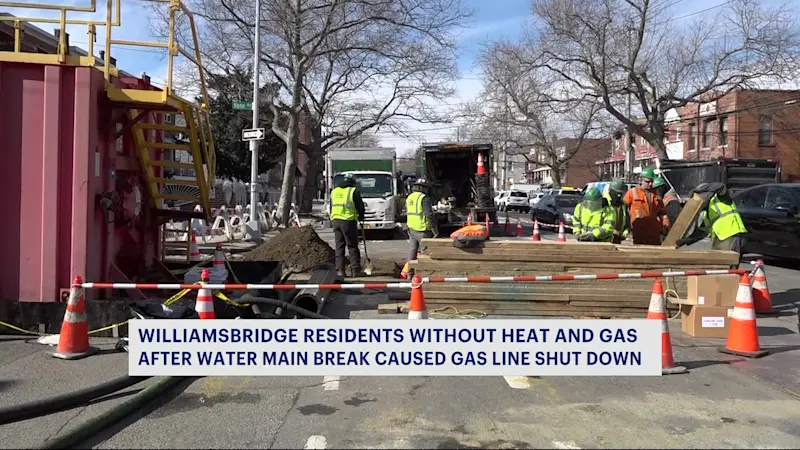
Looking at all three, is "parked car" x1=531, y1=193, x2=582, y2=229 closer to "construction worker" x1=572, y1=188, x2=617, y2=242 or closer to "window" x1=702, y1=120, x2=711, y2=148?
"construction worker" x1=572, y1=188, x2=617, y2=242

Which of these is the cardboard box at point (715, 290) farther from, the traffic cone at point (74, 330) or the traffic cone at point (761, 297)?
the traffic cone at point (74, 330)

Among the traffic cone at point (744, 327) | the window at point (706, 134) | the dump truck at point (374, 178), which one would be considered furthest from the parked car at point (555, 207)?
the traffic cone at point (744, 327)

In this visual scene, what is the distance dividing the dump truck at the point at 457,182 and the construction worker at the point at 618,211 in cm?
1051

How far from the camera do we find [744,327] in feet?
21.4

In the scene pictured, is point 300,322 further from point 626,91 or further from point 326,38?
point 626,91

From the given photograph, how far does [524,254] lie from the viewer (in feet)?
26.8

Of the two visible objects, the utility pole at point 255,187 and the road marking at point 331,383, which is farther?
the utility pole at point 255,187

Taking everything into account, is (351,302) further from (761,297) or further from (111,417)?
(761,297)

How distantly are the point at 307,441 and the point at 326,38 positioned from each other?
2169 cm

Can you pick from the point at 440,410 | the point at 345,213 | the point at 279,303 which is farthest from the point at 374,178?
the point at 440,410

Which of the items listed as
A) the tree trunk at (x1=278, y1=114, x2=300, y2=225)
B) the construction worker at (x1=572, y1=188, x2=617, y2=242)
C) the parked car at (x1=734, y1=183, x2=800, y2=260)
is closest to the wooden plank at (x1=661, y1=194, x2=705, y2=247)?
the construction worker at (x1=572, y1=188, x2=617, y2=242)

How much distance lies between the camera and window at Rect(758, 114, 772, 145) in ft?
124

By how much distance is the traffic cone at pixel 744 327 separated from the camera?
6461 mm
